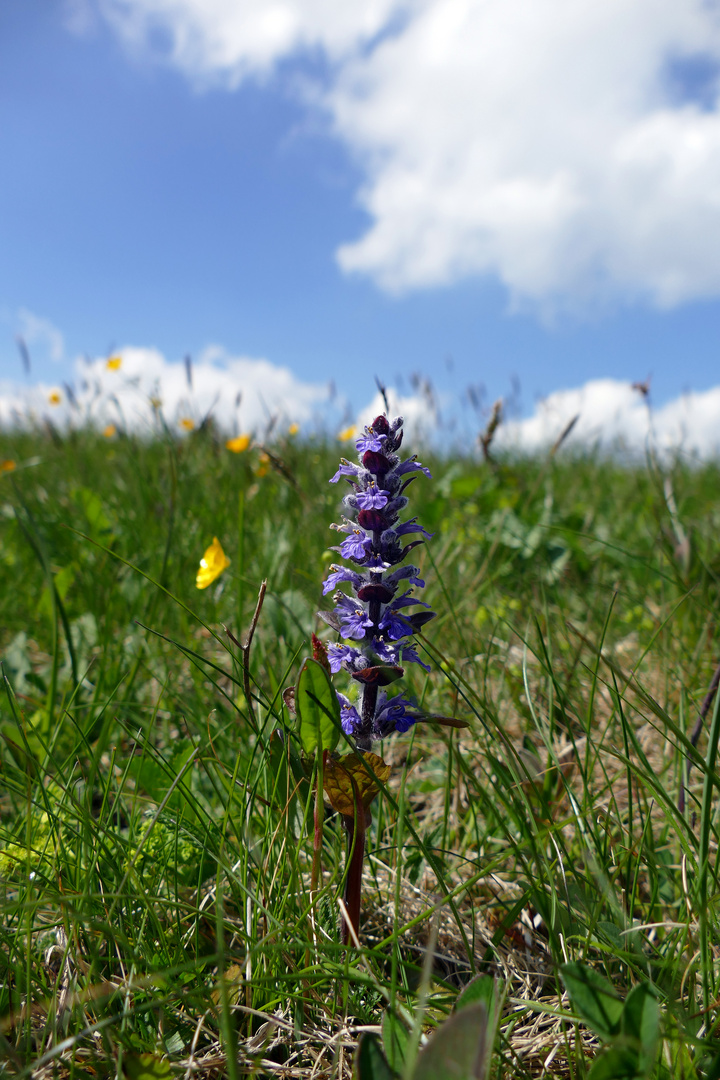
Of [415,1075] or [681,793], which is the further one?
[681,793]

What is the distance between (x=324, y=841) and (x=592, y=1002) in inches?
31.3

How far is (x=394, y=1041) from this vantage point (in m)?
0.99

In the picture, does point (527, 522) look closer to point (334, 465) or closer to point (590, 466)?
point (334, 465)

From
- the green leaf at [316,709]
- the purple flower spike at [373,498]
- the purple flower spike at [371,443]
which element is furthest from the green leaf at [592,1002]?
the purple flower spike at [371,443]

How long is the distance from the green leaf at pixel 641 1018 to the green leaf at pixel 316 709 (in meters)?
0.62

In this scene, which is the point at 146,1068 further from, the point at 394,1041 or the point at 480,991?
the point at 480,991

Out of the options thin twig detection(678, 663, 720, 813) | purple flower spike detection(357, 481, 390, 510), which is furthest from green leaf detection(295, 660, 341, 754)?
thin twig detection(678, 663, 720, 813)

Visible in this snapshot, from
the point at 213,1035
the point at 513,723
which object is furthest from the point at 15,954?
the point at 513,723

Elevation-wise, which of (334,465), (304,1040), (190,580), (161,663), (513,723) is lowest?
(304,1040)

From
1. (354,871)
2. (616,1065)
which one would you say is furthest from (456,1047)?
(354,871)

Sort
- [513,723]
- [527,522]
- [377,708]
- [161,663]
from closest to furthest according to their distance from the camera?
[377,708], [513,723], [161,663], [527,522]

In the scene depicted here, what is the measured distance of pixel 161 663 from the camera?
8.93 feet

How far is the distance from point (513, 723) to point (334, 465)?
3.53 meters

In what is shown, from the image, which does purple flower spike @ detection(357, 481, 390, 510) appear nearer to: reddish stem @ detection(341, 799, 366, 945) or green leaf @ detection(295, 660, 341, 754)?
green leaf @ detection(295, 660, 341, 754)
